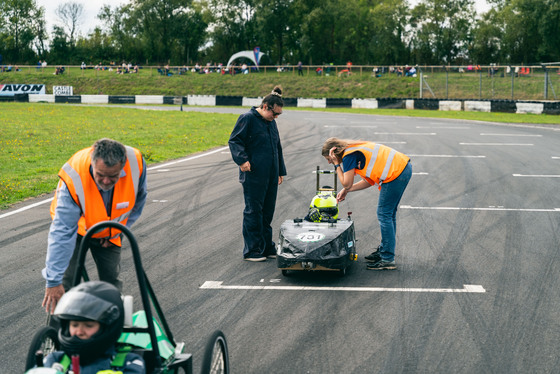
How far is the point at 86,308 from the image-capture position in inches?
125

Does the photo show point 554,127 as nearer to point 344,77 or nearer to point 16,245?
point 16,245

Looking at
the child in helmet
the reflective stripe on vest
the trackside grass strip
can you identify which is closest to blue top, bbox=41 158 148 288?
the reflective stripe on vest

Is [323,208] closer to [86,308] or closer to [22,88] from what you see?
[86,308]

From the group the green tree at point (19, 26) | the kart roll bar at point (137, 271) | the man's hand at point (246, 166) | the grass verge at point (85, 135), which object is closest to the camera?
the kart roll bar at point (137, 271)

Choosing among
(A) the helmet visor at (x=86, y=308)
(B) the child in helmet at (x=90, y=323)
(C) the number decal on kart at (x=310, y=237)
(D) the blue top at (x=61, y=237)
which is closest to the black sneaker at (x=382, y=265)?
(C) the number decal on kart at (x=310, y=237)

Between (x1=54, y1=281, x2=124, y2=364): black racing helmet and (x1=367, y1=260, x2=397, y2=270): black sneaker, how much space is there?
4.49 metres

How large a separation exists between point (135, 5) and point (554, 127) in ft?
279

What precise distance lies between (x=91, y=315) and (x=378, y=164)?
4698mm

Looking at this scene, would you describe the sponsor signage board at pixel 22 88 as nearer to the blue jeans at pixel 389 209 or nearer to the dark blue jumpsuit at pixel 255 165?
the dark blue jumpsuit at pixel 255 165

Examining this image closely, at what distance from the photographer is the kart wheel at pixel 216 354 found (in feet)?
12.8

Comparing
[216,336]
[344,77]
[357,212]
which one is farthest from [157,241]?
[344,77]

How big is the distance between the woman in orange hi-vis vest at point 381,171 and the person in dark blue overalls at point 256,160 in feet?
2.70

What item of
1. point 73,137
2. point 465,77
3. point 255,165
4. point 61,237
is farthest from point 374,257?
point 465,77

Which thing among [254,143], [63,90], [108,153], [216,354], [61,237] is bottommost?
[216,354]
